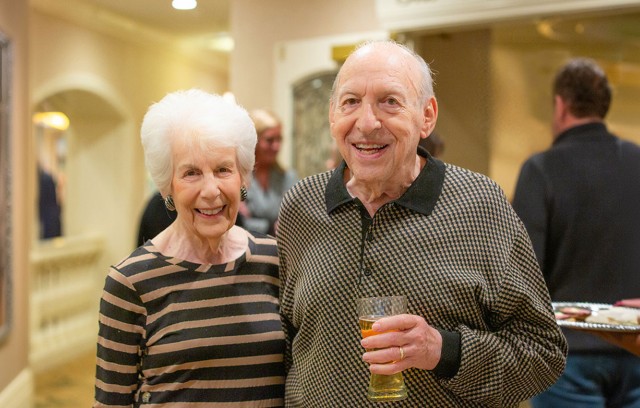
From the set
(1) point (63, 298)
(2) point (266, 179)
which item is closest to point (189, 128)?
(2) point (266, 179)

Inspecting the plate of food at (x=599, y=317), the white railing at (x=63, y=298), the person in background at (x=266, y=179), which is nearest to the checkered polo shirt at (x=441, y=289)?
the plate of food at (x=599, y=317)

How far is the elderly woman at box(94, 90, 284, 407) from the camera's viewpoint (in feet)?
5.41

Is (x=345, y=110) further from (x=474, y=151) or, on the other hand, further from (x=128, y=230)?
(x=128, y=230)

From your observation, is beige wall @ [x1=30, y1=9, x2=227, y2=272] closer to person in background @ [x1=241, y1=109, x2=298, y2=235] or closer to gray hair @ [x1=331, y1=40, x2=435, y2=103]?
person in background @ [x1=241, y1=109, x2=298, y2=235]

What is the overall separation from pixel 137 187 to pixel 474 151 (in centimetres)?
477

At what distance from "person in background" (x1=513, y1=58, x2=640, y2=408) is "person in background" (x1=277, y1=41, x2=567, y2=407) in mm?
1100

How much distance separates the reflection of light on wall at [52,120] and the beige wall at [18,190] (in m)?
3.93

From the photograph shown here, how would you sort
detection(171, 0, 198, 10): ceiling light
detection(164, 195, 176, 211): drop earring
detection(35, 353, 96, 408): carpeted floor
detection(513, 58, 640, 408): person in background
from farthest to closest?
detection(35, 353, 96, 408): carpeted floor → detection(513, 58, 640, 408): person in background → detection(171, 0, 198, 10): ceiling light → detection(164, 195, 176, 211): drop earring

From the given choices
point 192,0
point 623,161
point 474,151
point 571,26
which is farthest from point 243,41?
point 623,161

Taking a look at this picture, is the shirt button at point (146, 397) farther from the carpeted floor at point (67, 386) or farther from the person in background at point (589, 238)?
the carpeted floor at point (67, 386)

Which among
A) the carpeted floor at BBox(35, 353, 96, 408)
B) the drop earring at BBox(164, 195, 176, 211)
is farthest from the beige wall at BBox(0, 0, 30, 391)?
the drop earring at BBox(164, 195, 176, 211)

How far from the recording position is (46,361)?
6273 millimetres

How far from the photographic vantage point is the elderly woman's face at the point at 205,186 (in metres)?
1.65

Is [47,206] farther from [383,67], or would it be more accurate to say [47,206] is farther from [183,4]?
[383,67]
